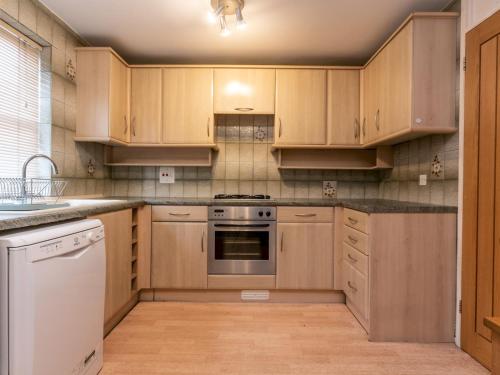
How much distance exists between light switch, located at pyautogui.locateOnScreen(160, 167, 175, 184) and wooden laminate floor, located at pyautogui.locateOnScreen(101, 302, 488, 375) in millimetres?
1293

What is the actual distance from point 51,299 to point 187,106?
2116 mm

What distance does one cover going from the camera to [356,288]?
2.32 m

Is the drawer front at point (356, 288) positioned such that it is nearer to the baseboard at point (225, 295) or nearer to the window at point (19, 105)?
the baseboard at point (225, 295)

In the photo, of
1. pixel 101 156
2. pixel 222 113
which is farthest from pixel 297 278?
pixel 101 156

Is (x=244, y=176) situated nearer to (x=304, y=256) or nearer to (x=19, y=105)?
(x=304, y=256)

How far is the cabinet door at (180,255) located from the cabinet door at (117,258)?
29 centimetres

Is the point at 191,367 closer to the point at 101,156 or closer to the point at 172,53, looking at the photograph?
the point at 101,156

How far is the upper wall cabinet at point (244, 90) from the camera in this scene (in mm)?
2975

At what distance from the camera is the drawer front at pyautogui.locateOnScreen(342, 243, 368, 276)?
2.17 meters

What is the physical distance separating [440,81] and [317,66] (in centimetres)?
116

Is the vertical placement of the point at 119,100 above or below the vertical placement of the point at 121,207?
above

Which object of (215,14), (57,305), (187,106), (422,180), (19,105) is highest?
(215,14)

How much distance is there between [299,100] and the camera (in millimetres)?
2977

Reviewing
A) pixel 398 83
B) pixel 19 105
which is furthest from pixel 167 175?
pixel 398 83
